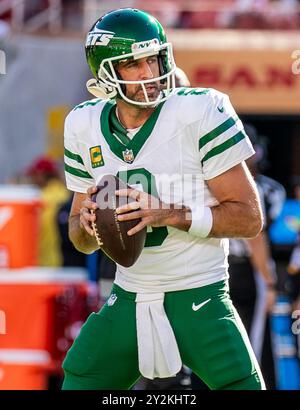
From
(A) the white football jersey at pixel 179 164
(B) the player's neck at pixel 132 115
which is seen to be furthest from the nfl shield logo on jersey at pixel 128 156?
(B) the player's neck at pixel 132 115

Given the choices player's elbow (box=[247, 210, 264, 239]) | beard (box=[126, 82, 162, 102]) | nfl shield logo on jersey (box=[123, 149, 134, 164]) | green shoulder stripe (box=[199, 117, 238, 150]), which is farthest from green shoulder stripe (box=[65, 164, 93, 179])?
player's elbow (box=[247, 210, 264, 239])

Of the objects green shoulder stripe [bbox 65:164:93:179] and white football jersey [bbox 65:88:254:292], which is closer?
white football jersey [bbox 65:88:254:292]

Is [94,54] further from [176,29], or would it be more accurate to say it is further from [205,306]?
[176,29]

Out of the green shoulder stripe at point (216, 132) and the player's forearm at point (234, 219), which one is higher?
the green shoulder stripe at point (216, 132)

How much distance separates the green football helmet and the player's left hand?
1.06 ft

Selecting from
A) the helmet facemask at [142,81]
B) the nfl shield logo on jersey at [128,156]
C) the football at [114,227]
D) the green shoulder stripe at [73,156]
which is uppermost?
the helmet facemask at [142,81]

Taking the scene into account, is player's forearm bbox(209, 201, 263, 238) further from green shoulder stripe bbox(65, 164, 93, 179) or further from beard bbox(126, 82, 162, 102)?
green shoulder stripe bbox(65, 164, 93, 179)

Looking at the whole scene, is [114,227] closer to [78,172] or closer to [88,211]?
[88,211]

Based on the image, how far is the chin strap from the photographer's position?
358 centimetres

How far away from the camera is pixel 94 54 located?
3604 millimetres

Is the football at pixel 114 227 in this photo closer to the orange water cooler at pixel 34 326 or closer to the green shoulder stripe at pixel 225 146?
the green shoulder stripe at pixel 225 146

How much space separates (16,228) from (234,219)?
350 cm

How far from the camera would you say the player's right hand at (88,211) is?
11.2ft

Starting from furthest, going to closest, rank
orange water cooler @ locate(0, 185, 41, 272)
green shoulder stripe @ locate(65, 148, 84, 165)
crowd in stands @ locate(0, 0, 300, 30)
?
crowd in stands @ locate(0, 0, 300, 30), orange water cooler @ locate(0, 185, 41, 272), green shoulder stripe @ locate(65, 148, 84, 165)
